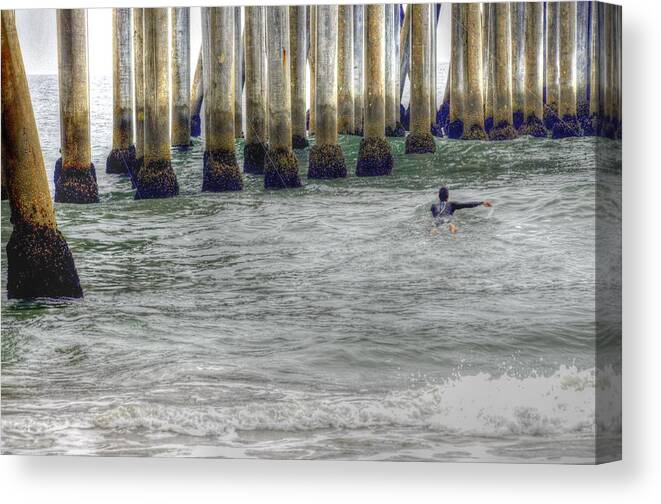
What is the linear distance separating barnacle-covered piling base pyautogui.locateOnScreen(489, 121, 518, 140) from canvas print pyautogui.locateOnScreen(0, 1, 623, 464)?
3 centimetres

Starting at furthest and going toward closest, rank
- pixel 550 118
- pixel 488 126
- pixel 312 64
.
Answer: pixel 312 64, pixel 488 126, pixel 550 118

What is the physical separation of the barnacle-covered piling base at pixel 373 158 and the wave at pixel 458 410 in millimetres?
1361

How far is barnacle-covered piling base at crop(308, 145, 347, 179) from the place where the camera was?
24.1 feet

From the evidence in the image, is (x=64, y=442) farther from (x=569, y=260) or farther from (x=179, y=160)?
(x=569, y=260)

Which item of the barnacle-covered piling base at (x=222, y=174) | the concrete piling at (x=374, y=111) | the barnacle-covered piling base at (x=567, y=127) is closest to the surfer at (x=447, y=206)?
the concrete piling at (x=374, y=111)

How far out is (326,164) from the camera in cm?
736

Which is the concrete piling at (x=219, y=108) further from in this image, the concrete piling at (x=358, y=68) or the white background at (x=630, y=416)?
the white background at (x=630, y=416)

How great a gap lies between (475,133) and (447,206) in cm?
48

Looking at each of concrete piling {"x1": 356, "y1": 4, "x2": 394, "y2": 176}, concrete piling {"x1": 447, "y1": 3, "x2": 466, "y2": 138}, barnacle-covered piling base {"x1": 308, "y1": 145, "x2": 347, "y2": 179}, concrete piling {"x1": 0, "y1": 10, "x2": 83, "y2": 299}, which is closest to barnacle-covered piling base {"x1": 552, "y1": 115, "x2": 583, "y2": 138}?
concrete piling {"x1": 447, "y1": 3, "x2": 466, "y2": 138}

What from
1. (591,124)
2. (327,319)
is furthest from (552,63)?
(327,319)

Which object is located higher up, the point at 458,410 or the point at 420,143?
the point at 420,143

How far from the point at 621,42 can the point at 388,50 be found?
1.40 metres

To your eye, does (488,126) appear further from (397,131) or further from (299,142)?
(299,142)

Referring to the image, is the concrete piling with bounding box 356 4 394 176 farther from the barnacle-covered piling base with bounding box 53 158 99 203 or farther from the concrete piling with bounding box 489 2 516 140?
the barnacle-covered piling base with bounding box 53 158 99 203
